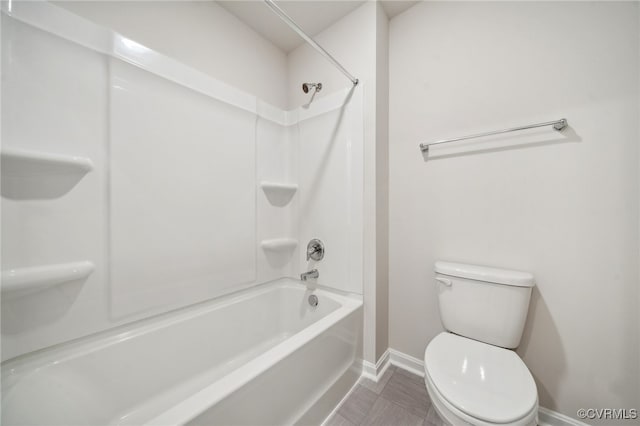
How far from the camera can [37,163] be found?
88 cm

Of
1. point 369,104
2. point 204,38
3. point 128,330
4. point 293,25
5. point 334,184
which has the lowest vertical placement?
point 128,330

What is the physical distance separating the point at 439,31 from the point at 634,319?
1.77m

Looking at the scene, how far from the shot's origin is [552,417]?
1119mm

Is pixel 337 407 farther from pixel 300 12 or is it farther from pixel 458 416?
pixel 300 12

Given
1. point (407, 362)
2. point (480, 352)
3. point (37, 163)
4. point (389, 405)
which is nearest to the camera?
point (37, 163)

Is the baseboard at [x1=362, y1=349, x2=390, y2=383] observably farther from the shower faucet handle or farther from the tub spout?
the shower faucet handle

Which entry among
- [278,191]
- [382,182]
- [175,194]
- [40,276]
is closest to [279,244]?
[278,191]

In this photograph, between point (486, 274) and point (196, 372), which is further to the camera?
point (196, 372)

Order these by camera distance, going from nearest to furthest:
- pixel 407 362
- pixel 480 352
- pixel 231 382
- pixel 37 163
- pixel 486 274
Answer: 1. pixel 231 382
2. pixel 37 163
3. pixel 480 352
4. pixel 486 274
5. pixel 407 362

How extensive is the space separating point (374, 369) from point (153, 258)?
147 centimetres

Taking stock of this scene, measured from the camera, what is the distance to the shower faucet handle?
170 centimetres

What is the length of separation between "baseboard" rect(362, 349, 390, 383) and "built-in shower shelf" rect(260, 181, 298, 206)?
1295 millimetres

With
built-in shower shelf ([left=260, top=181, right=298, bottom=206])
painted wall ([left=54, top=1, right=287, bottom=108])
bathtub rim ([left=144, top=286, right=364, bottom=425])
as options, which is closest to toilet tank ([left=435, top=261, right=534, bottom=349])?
bathtub rim ([left=144, top=286, right=364, bottom=425])

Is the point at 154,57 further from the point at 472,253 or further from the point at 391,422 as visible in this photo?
the point at 391,422
